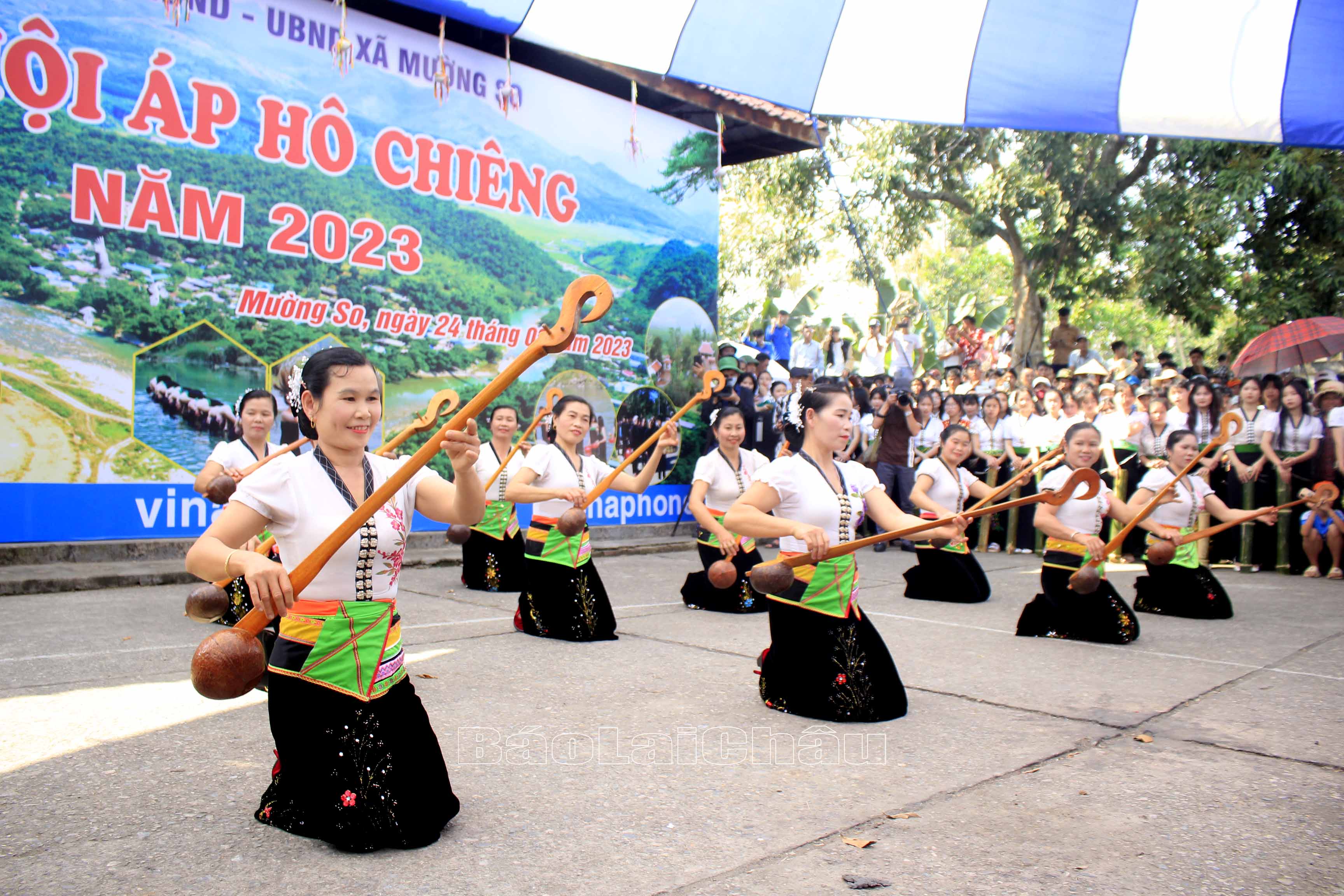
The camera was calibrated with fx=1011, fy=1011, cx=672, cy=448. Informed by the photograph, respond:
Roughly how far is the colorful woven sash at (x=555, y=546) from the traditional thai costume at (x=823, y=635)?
5.95 feet

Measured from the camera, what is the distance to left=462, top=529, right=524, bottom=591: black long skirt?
7793mm

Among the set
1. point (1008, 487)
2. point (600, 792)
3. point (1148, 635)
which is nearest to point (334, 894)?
point (600, 792)

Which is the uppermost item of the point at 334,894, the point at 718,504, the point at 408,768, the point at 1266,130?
the point at 1266,130

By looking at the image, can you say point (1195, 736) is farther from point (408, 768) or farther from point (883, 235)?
point (883, 235)

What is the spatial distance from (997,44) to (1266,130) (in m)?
2.05

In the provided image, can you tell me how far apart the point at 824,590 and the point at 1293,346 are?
30.6ft

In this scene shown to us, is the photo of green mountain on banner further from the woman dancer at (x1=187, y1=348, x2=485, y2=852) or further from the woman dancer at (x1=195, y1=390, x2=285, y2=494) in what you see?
the woman dancer at (x1=187, y1=348, x2=485, y2=852)

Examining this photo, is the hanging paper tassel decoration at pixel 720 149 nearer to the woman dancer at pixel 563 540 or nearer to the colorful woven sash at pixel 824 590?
Result: the woman dancer at pixel 563 540

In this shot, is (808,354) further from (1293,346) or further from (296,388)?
(296,388)

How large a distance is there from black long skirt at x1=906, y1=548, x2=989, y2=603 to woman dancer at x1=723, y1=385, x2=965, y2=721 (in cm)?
364

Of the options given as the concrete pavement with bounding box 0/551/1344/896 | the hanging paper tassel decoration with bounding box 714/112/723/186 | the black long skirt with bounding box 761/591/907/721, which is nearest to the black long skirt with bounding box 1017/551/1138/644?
the concrete pavement with bounding box 0/551/1344/896

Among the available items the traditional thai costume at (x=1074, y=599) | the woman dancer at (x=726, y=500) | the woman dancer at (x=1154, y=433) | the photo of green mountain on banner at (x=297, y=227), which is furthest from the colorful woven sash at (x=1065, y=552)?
the photo of green mountain on banner at (x=297, y=227)

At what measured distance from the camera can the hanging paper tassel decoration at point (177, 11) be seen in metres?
7.96

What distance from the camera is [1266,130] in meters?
6.46
